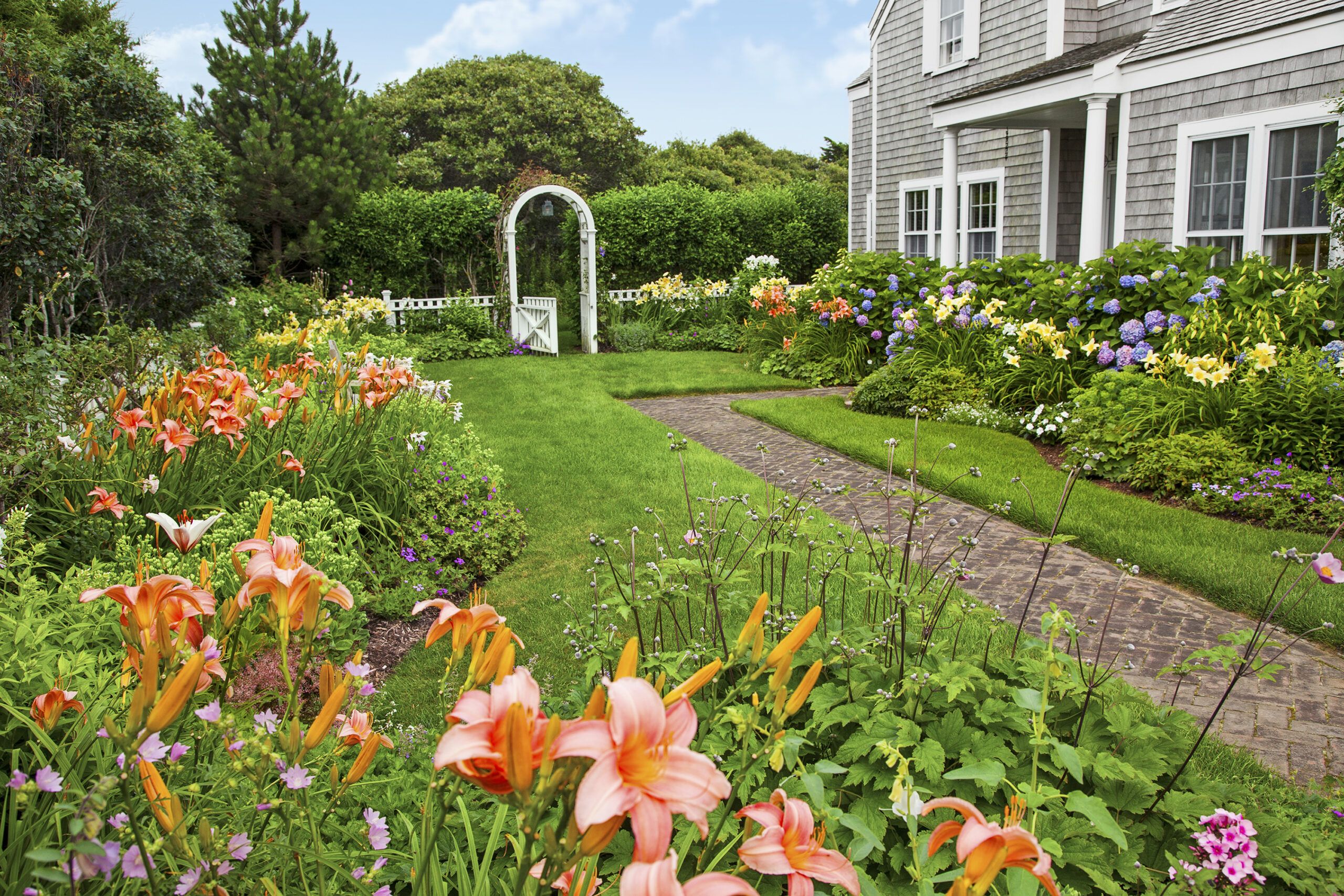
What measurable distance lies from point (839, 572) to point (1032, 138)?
494 inches

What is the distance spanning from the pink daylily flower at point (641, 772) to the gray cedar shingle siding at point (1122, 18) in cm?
1344

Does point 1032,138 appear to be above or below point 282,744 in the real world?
above

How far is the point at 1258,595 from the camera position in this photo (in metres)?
4.31

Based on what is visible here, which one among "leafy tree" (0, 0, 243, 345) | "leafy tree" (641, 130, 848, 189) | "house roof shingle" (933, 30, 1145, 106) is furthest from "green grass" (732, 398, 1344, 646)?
"leafy tree" (641, 130, 848, 189)

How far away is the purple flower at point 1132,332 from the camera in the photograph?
25.4 feet

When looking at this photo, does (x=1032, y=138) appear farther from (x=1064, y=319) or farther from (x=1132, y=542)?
(x=1132, y=542)

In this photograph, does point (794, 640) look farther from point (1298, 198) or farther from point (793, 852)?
point (1298, 198)

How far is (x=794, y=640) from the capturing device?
1.04m

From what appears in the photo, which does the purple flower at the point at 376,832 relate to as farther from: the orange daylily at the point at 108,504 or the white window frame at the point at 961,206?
the white window frame at the point at 961,206

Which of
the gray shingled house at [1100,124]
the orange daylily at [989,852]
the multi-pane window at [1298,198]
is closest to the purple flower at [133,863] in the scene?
the orange daylily at [989,852]

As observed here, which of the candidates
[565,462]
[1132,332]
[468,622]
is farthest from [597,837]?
[1132,332]

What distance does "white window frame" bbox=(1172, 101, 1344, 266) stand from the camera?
8516mm

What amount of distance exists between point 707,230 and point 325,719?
17.8 meters

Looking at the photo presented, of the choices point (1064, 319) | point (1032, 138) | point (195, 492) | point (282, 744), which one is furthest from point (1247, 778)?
point (1032, 138)
